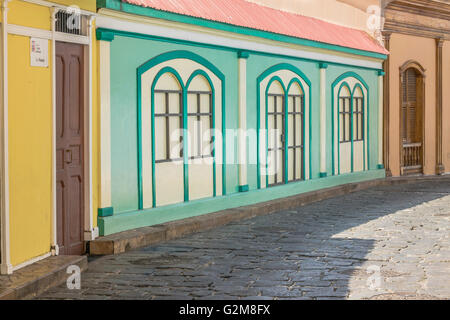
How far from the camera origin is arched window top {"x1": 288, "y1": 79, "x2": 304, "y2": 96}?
595 inches

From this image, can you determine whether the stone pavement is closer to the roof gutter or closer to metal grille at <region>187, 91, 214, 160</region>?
metal grille at <region>187, 91, 214, 160</region>

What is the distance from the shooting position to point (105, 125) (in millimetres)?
9664

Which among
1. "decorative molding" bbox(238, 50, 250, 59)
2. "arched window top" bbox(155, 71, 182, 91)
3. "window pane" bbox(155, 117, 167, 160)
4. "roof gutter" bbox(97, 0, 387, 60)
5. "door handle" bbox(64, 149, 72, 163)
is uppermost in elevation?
"roof gutter" bbox(97, 0, 387, 60)

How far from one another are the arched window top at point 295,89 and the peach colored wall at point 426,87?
5084mm

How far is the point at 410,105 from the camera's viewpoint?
20.9 meters

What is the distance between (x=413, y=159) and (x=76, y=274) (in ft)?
48.2

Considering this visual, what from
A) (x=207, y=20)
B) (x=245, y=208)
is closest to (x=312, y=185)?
(x=245, y=208)

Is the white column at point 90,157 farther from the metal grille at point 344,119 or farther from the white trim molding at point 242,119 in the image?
the metal grille at point 344,119

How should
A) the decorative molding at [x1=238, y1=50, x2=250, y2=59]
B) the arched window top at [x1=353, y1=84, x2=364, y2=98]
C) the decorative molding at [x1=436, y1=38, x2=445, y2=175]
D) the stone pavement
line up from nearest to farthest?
the stone pavement → the decorative molding at [x1=238, y1=50, x2=250, y2=59] → the arched window top at [x1=353, y1=84, x2=364, y2=98] → the decorative molding at [x1=436, y1=38, x2=445, y2=175]

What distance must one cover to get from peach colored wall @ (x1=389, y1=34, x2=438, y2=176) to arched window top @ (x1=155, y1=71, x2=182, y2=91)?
32.0ft

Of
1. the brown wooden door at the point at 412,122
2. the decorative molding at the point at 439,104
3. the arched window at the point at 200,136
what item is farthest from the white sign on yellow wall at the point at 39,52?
the decorative molding at the point at 439,104

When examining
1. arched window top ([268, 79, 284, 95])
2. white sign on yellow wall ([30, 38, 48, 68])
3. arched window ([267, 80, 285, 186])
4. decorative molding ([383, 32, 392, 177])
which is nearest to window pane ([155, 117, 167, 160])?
white sign on yellow wall ([30, 38, 48, 68])
